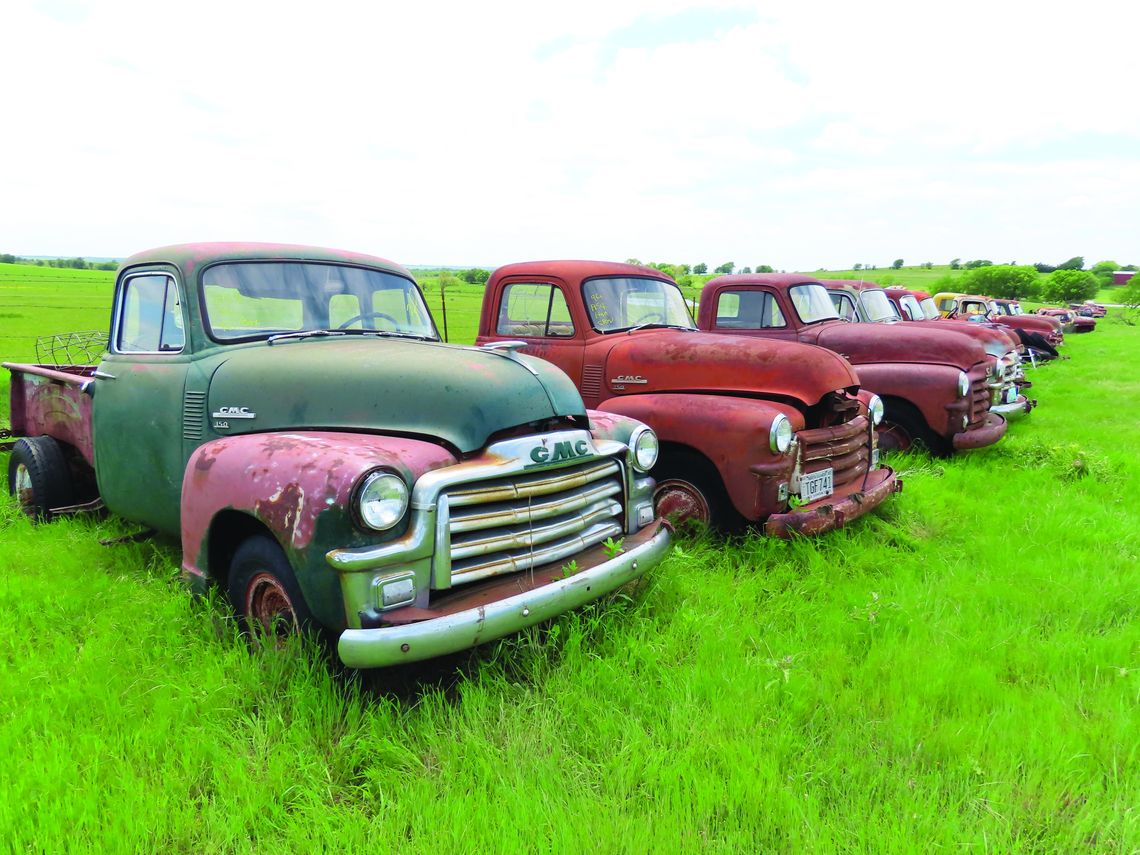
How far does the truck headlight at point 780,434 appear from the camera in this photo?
4496 millimetres

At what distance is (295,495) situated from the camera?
2.79 meters

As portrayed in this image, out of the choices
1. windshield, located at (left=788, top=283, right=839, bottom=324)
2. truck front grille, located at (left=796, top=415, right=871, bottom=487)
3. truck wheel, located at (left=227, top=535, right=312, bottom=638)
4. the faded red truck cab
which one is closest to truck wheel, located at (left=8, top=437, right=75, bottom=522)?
truck wheel, located at (left=227, top=535, right=312, bottom=638)

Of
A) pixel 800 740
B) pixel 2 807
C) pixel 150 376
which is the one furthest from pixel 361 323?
pixel 800 740

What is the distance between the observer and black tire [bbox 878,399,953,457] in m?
7.39

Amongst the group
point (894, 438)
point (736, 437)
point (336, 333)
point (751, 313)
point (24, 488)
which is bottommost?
point (24, 488)

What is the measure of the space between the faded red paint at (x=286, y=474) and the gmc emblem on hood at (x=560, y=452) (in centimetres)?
36

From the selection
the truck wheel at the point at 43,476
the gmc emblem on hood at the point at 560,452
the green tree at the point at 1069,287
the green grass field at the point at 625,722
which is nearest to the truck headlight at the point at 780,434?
the green grass field at the point at 625,722

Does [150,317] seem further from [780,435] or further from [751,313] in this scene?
[751,313]

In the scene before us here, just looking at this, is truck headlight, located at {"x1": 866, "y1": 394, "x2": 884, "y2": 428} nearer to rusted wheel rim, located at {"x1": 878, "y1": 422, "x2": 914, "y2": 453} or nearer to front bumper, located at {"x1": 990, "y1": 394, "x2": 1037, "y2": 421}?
rusted wheel rim, located at {"x1": 878, "y1": 422, "x2": 914, "y2": 453}

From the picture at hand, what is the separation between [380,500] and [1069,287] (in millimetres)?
82259

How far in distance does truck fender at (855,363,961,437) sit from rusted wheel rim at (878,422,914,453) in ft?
0.87

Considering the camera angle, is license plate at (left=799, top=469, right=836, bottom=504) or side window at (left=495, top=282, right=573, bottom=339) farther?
side window at (left=495, top=282, right=573, bottom=339)

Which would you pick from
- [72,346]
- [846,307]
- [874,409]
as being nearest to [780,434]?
[874,409]

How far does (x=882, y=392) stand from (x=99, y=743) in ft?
23.0
